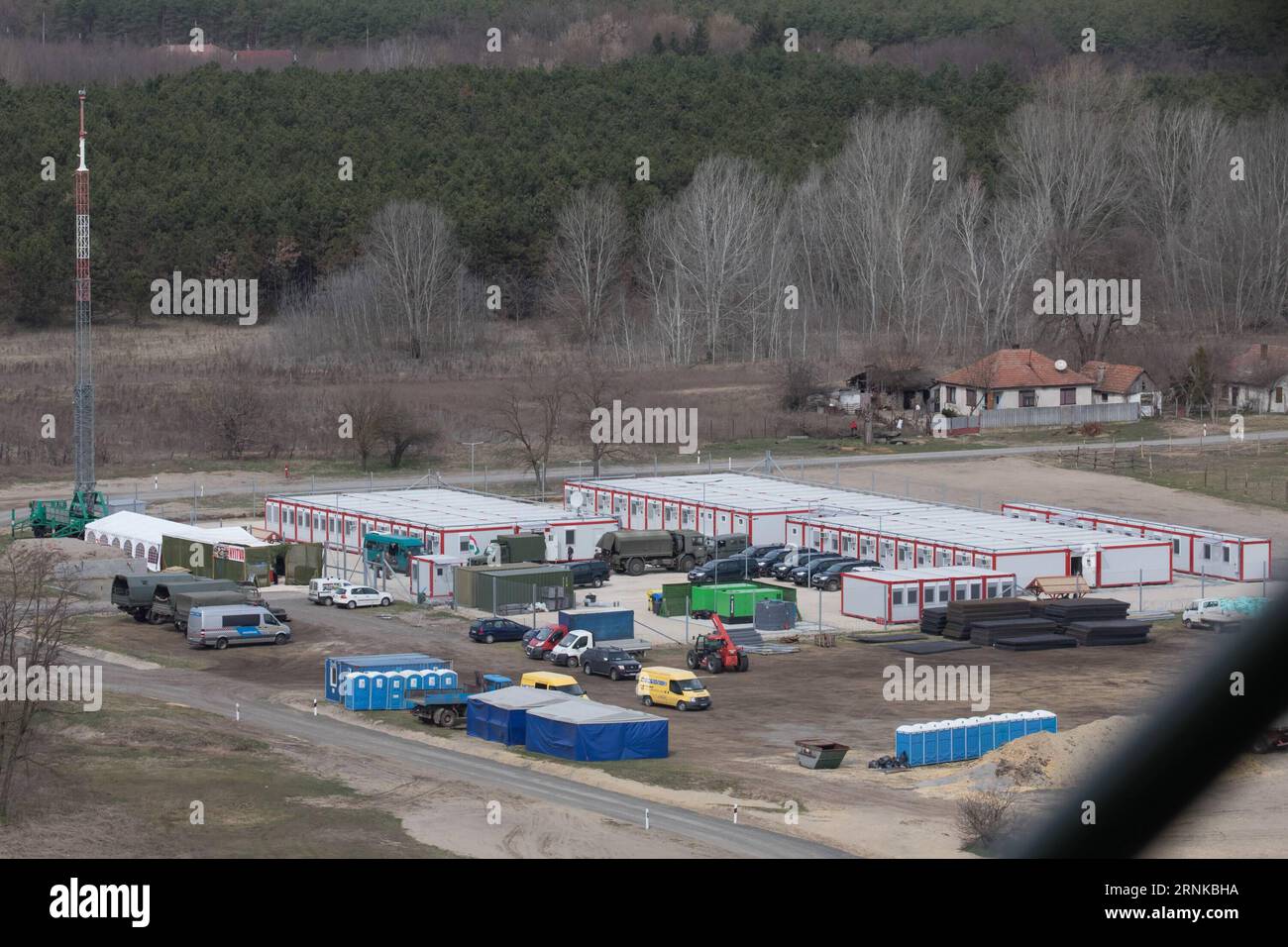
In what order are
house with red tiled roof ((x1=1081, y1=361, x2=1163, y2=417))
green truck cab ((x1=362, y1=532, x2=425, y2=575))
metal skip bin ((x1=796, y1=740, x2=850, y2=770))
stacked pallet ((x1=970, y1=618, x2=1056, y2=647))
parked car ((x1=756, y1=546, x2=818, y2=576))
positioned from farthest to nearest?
house with red tiled roof ((x1=1081, y1=361, x2=1163, y2=417)), parked car ((x1=756, y1=546, x2=818, y2=576)), green truck cab ((x1=362, y1=532, x2=425, y2=575)), stacked pallet ((x1=970, y1=618, x2=1056, y2=647)), metal skip bin ((x1=796, y1=740, x2=850, y2=770))

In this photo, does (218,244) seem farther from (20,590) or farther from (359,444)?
(20,590)

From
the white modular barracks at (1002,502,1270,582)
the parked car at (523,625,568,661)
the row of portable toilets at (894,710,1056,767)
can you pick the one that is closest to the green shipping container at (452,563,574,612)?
the parked car at (523,625,568,661)

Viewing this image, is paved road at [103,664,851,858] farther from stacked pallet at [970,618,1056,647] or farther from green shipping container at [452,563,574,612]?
stacked pallet at [970,618,1056,647]

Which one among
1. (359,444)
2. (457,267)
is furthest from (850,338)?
(359,444)

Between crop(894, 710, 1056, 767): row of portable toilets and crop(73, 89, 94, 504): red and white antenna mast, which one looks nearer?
crop(894, 710, 1056, 767): row of portable toilets

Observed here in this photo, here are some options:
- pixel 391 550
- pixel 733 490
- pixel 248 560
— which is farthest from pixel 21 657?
pixel 733 490

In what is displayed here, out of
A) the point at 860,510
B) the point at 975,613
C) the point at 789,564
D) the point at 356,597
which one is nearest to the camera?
the point at 975,613

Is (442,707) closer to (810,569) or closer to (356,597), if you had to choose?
(356,597)
